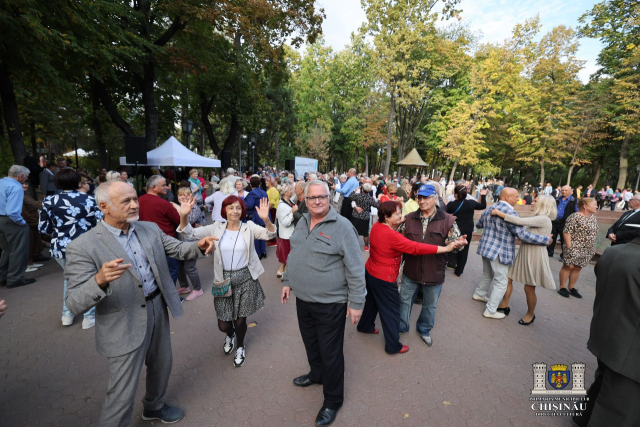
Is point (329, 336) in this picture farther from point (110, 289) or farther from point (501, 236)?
point (501, 236)

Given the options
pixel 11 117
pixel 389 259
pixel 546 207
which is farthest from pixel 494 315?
pixel 11 117

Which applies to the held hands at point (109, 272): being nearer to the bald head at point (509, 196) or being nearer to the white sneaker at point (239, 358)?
the white sneaker at point (239, 358)

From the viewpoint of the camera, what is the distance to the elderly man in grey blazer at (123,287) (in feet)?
6.07

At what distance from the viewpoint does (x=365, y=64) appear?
34.6 m

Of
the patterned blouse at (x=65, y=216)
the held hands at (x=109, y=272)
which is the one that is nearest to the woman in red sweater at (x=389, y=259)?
the held hands at (x=109, y=272)

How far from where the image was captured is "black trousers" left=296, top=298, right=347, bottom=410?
2.52 meters

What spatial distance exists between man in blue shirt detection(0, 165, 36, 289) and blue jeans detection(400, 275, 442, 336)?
6659 mm

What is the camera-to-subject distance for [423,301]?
3.85 metres

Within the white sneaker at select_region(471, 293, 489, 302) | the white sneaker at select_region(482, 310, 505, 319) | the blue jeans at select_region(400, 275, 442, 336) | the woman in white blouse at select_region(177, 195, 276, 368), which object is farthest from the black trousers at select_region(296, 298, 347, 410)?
the white sneaker at select_region(471, 293, 489, 302)

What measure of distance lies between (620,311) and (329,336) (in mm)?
2245

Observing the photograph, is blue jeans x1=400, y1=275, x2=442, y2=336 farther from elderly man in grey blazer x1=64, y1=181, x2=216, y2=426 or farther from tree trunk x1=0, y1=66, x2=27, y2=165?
tree trunk x1=0, y1=66, x2=27, y2=165

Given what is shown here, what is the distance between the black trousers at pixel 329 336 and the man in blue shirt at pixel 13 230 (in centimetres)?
567

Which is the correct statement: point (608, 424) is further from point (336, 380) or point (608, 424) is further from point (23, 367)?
point (23, 367)

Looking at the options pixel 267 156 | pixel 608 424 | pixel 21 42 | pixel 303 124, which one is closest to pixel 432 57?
pixel 303 124
